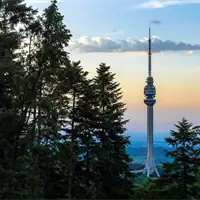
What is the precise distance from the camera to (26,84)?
20500 mm

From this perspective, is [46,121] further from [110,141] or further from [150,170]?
[150,170]

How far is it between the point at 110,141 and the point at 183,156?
20.3ft

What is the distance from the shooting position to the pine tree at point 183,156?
82.5ft

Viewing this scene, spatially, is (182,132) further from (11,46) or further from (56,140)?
(11,46)

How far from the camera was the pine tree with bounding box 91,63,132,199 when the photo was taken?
2762 cm

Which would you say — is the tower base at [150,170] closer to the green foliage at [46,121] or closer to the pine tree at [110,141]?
the pine tree at [110,141]

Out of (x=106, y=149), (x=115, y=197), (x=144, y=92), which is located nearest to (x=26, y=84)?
(x=106, y=149)

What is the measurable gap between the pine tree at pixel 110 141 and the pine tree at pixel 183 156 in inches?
165

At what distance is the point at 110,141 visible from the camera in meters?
29.5

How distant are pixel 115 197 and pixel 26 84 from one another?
1169 cm

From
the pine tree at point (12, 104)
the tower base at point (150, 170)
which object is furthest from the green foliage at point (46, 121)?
the tower base at point (150, 170)

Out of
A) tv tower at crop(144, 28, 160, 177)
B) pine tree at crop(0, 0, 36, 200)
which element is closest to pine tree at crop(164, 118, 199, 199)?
pine tree at crop(0, 0, 36, 200)

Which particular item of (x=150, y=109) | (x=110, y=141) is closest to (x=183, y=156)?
(x=110, y=141)

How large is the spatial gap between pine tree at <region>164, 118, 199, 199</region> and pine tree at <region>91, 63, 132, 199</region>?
4186 mm
